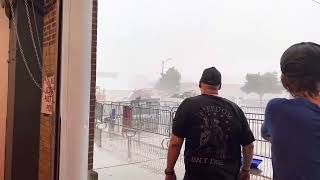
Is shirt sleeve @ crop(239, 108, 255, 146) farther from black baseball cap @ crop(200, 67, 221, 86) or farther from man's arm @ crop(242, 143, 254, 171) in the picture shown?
black baseball cap @ crop(200, 67, 221, 86)

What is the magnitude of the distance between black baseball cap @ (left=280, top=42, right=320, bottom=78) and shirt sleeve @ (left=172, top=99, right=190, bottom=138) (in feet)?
3.32

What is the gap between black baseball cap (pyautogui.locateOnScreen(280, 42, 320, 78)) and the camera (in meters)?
1.06

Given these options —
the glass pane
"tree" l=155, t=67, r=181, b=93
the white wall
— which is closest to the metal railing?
the glass pane

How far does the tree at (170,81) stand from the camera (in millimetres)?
4330

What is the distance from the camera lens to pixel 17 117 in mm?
3328

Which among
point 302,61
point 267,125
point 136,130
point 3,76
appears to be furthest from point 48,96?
point 136,130

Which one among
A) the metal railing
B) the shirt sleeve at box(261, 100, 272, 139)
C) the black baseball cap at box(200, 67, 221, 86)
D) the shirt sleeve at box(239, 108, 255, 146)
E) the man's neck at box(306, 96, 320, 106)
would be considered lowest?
the metal railing

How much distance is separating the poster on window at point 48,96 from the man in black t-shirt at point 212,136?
123 cm

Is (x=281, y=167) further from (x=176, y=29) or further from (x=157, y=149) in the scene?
(x=157, y=149)

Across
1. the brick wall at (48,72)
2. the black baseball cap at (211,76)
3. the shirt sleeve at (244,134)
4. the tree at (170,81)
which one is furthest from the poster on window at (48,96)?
the tree at (170,81)

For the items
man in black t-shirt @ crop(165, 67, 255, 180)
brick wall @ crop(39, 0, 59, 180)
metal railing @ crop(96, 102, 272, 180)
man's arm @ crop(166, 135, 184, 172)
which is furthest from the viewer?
metal railing @ crop(96, 102, 272, 180)

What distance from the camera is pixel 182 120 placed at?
2.08m

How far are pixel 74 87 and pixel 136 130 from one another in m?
3.70

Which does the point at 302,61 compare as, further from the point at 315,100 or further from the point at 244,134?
the point at 244,134
